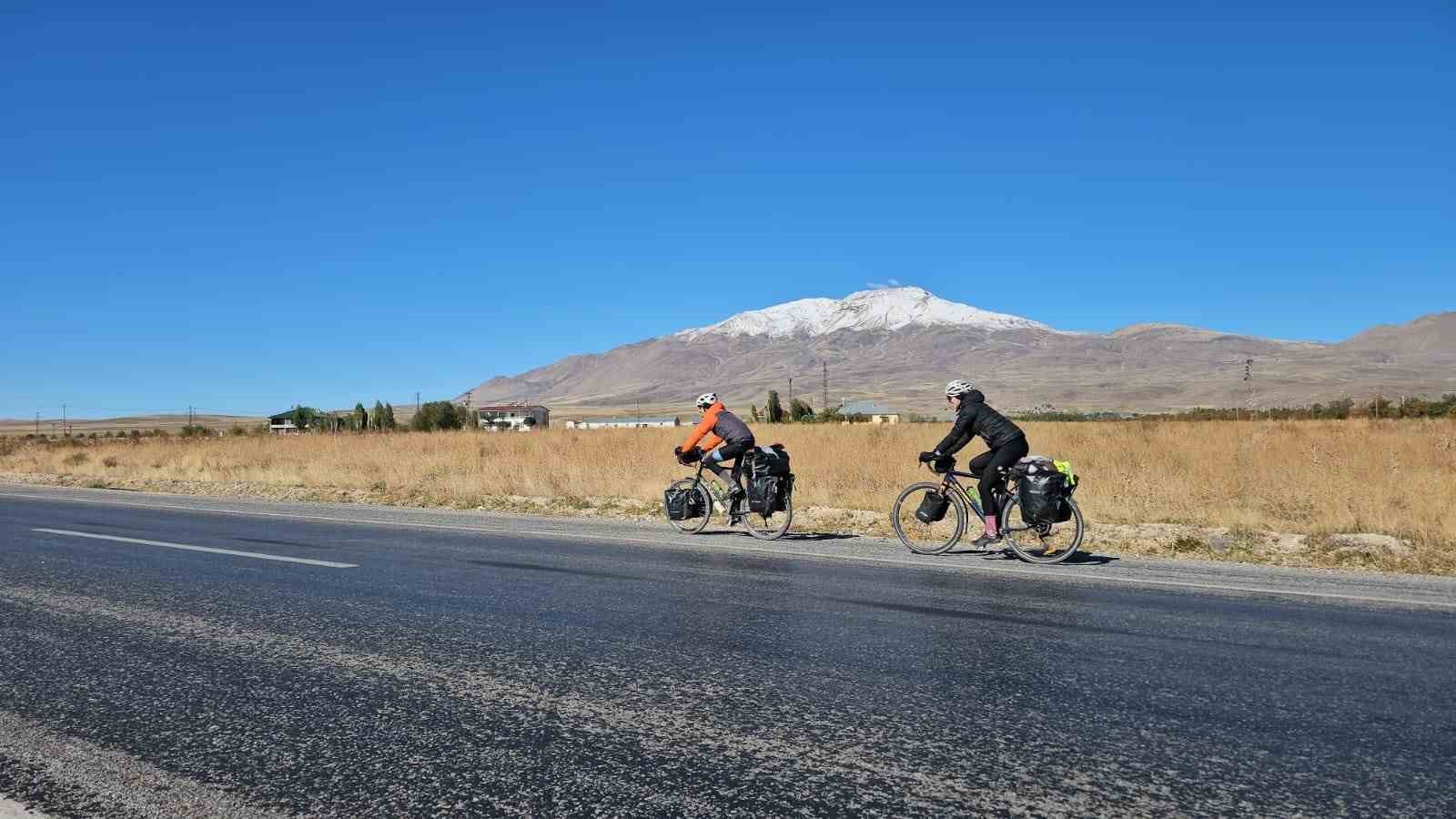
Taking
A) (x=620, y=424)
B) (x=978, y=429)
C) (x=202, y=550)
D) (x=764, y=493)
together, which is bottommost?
(x=202, y=550)

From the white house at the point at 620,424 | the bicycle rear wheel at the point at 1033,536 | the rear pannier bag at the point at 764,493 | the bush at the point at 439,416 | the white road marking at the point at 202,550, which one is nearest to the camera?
the white road marking at the point at 202,550

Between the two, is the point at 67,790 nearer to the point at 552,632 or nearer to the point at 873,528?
the point at 552,632

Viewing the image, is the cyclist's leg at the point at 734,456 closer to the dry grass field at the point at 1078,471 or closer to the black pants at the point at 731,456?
the black pants at the point at 731,456

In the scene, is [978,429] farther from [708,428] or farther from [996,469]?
[708,428]

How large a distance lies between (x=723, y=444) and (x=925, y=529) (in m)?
2.97

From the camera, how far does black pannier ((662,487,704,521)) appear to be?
13695 mm

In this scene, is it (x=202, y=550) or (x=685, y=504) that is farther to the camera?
(x=685, y=504)

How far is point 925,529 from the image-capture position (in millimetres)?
13344

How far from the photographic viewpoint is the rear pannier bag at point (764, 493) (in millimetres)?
12969

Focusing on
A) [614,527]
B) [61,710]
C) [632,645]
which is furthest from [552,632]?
[614,527]

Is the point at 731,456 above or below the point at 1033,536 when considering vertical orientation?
above

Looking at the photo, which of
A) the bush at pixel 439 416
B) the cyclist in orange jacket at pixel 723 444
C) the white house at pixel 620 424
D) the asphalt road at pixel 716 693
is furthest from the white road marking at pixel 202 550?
the bush at pixel 439 416

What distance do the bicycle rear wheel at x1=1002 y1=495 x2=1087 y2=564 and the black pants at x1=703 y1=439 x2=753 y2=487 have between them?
3.67 m

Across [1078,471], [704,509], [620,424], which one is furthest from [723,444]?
[620,424]
